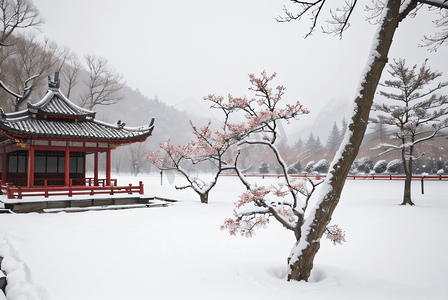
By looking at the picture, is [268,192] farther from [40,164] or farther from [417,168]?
[417,168]

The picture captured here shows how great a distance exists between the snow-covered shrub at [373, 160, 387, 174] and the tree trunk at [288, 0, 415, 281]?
29146mm

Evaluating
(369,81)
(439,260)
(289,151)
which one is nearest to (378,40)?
(369,81)

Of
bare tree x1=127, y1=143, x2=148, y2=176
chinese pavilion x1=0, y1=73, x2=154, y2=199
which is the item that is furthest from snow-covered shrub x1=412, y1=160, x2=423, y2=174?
bare tree x1=127, y1=143, x2=148, y2=176

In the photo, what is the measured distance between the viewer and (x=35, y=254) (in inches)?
228

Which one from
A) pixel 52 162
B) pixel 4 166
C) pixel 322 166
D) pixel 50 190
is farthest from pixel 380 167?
pixel 4 166

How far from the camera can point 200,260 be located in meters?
5.77

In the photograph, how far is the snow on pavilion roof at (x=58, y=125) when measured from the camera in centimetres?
1210

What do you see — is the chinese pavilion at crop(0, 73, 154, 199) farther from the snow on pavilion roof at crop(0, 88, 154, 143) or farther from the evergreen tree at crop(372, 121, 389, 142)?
the evergreen tree at crop(372, 121, 389, 142)

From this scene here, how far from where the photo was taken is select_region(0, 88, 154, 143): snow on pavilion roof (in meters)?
12.1

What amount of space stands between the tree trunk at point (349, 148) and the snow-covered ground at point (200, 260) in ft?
1.19

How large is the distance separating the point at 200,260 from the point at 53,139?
33.7ft

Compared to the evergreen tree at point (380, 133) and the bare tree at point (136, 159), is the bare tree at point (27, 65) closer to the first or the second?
the bare tree at point (136, 159)

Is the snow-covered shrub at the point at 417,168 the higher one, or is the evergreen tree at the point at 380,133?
the evergreen tree at the point at 380,133

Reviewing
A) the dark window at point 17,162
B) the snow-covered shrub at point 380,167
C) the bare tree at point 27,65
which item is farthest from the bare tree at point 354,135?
the snow-covered shrub at point 380,167
